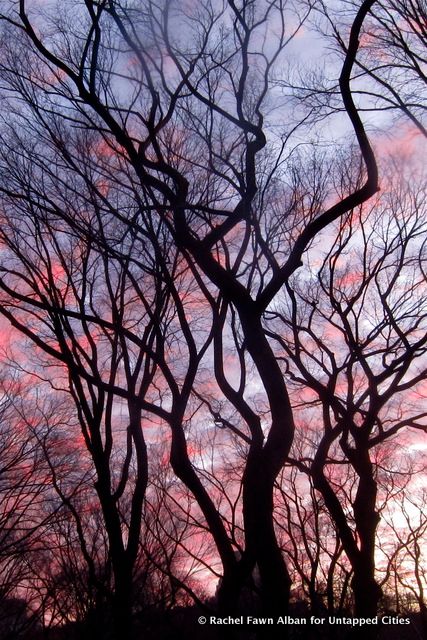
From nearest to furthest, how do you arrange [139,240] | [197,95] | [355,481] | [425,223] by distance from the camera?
1. [197,95]
2. [139,240]
3. [425,223]
4. [355,481]

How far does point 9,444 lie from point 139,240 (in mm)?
8164

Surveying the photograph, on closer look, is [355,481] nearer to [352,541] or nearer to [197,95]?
[352,541]

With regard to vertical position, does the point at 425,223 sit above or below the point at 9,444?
above

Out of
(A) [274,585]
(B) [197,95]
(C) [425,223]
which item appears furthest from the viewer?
(C) [425,223]

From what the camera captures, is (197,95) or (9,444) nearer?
(197,95)

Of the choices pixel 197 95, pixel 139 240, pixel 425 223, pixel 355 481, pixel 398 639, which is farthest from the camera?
pixel 398 639

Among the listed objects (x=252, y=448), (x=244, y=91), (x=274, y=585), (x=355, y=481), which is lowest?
(x=274, y=585)

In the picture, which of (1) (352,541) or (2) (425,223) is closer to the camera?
(1) (352,541)

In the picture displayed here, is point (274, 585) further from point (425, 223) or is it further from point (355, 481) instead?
point (355, 481)

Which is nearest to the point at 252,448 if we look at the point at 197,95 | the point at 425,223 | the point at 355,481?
the point at 197,95

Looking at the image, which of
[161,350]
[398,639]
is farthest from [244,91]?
[398,639]

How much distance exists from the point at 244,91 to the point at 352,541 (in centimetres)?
799

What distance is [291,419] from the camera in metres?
7.15

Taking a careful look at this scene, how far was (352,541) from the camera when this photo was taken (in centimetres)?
1116
